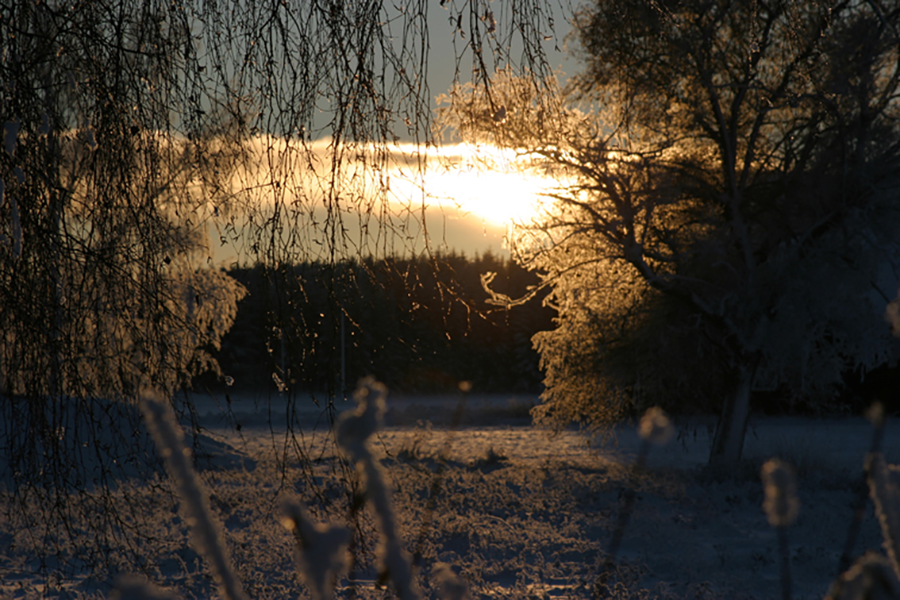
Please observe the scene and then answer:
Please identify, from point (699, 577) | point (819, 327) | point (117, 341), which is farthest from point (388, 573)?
point (819, 327)

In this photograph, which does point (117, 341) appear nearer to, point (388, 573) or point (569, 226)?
point (388, 573)

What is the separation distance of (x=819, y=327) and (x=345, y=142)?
385 inches

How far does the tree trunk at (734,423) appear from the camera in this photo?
11.1 m

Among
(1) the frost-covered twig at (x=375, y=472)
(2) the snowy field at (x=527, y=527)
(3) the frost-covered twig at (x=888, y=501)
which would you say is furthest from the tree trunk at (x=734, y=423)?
(1) the frost-covered twig at (x=375, y=472)

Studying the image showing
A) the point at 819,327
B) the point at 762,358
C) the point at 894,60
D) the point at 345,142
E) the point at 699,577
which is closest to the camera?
the point at 345,142

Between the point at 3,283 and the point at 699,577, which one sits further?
the point at 699,577

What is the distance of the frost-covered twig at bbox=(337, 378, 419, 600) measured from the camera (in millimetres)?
467

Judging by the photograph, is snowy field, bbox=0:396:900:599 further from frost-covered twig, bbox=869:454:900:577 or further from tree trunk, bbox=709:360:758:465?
frost-covered twig, bbox=869:454:900:577

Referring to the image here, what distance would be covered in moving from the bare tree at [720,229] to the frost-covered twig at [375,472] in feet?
31.1

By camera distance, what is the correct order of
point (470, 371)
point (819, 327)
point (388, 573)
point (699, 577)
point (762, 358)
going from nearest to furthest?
point (388, 573), point (699, 577), point (819, 327), point (762, 358), point (470, 371)

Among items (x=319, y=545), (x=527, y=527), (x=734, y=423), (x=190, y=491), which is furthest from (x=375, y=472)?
(x=734, y=423)

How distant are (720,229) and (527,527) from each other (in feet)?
18.3

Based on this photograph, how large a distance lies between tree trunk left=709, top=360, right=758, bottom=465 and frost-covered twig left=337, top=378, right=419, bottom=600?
11.6 m

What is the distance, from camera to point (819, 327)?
10227 mm
